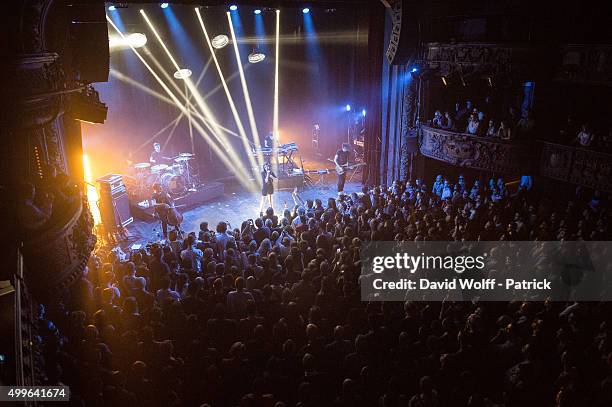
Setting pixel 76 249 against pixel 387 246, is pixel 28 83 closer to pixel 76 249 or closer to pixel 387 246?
pixel 76 249

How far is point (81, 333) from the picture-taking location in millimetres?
4910

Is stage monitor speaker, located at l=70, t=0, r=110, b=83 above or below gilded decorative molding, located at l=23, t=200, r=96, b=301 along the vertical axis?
above

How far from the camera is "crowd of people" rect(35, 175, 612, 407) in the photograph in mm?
4168

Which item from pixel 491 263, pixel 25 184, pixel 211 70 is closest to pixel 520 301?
pixel 491 263

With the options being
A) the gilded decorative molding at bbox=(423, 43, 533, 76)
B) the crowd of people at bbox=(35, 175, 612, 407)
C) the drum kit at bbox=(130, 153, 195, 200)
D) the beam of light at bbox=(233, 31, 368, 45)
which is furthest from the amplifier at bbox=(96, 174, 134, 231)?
the gilded decorative molding at bbox=(423, 43, 533, 76)

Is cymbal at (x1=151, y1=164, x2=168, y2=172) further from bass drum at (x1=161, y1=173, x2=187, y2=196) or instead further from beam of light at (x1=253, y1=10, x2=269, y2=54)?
beam of light at (x1=253, y1=10, x2=269, y2=54)

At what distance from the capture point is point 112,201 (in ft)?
36.1

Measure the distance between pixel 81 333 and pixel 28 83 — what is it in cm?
304

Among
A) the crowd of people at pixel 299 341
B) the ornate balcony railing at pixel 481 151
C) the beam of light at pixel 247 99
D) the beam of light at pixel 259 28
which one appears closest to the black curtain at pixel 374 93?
the ornate balcony railing at pixel 481 151

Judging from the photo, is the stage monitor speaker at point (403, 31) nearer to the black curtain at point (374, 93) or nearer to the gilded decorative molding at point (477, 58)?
the gilded decorative molding at point (477, 58)

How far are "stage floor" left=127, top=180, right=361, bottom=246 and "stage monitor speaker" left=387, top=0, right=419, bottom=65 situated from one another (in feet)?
15.9

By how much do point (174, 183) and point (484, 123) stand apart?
30.9ft

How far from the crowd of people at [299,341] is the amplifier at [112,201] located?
4.46 metres

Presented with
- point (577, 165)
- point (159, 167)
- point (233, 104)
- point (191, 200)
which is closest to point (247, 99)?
point (233, 104)
